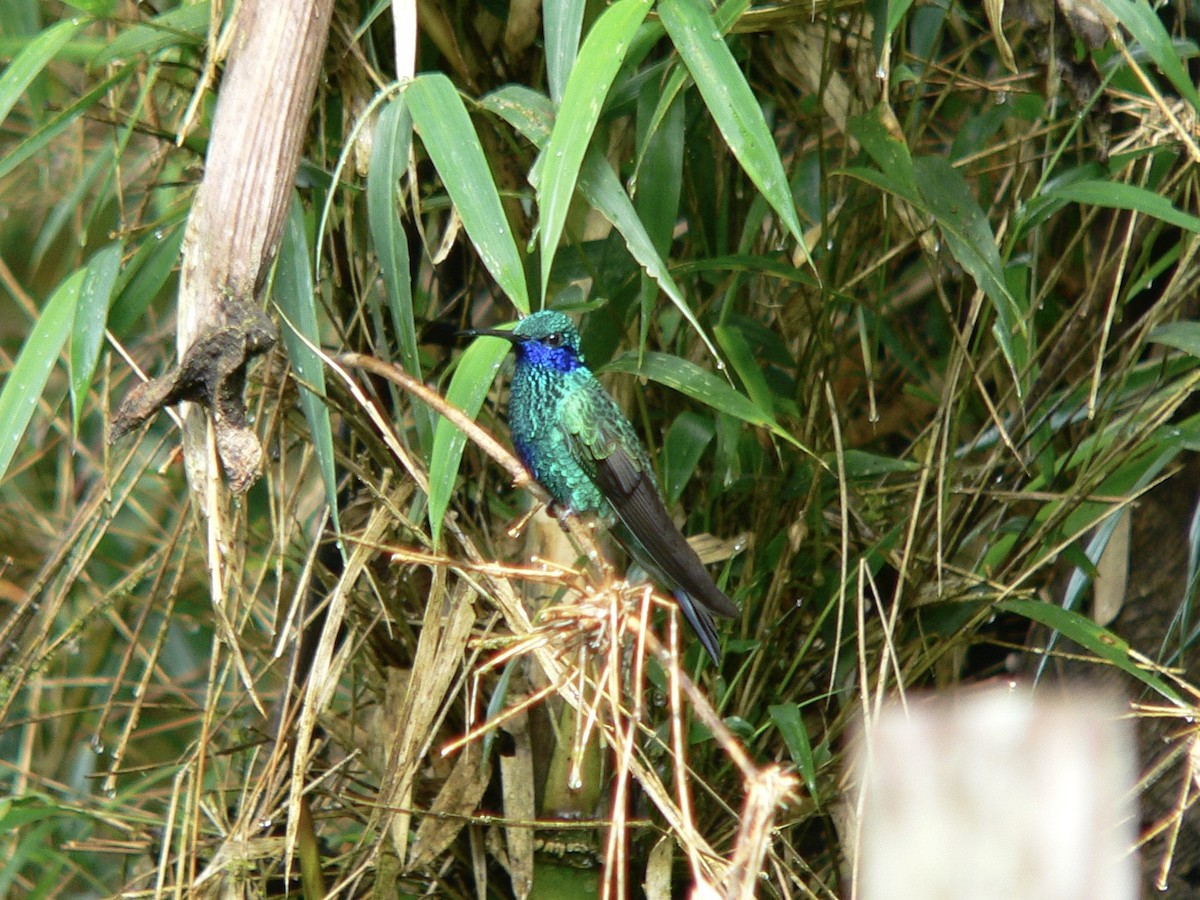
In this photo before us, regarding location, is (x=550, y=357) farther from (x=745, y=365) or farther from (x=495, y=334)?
(x=745, y=365)

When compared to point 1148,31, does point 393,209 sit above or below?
below

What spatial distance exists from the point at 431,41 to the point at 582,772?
3.59 ft

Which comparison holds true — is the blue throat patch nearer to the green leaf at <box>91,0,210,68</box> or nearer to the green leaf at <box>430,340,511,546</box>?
the green leaf at <box>430,340,511,546</box>

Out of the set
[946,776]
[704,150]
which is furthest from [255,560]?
[946,776]

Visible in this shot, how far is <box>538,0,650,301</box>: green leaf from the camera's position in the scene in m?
1.38

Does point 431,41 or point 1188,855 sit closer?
point 431,41

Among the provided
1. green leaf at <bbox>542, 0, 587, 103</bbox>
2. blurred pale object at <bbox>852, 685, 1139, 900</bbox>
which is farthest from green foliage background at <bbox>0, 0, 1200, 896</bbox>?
blurred pale object at <bbox>852, 685, 1139, 900</bbox>

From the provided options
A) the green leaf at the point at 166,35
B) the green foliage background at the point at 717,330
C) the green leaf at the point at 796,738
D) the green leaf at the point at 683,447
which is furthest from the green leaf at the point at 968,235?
the green leaf at the point at 166,35

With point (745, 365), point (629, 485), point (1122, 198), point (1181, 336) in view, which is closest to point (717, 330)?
point (745, 365)

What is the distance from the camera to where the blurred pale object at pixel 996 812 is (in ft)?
2.38

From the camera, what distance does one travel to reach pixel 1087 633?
5.85ft

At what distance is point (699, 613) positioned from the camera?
1.80 m

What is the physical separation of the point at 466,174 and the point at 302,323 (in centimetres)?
29

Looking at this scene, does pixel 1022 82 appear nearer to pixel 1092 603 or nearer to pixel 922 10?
pixel 922 10
